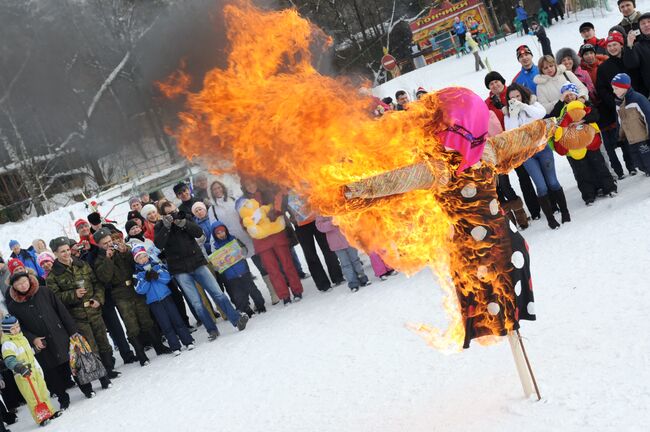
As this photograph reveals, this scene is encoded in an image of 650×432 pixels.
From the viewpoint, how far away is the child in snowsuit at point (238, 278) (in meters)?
9.54

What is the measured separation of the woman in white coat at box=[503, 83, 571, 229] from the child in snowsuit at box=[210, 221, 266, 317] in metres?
3.82

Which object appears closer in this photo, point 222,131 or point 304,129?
point 304,129

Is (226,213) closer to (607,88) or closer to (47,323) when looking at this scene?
(47,323)

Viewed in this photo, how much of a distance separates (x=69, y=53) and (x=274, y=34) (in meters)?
23.4

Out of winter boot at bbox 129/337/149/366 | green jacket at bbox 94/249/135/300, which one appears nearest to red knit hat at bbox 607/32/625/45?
green jacket at bbox 94/249/135/300

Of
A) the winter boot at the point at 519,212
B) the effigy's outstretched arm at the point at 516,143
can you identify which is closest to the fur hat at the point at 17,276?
the winter boot at the point at 519,212

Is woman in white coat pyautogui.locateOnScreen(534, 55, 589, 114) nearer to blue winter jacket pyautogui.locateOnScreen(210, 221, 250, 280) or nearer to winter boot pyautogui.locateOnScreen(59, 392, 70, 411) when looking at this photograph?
blue winter jacket pyautogui.locateOnScreen(210, 221, 250, 280)

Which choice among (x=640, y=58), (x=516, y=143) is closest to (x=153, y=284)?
(x=516, y=143)

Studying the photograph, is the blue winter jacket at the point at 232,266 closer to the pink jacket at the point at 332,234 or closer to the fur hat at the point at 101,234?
the pink jacket at the point at 332,234

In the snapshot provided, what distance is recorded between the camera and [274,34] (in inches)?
247

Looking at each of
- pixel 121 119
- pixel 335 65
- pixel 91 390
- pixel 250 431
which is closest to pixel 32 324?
pixel 91 390

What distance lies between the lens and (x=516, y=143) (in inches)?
186

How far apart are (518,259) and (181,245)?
543cm

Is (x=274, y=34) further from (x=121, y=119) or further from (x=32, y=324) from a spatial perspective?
(x=121, y=119)
